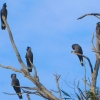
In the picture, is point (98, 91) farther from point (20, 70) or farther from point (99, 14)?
point (20, 70)

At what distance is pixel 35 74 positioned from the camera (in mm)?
9188

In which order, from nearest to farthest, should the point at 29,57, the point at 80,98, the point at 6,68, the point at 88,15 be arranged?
the point at 88,15 → the point at 80,98 → the point at 6,68 → the point at 29,57

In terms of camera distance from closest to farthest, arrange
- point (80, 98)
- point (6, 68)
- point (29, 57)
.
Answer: point (80, 98) < point (6, 68) < point (29, 57)

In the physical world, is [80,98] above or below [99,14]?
below

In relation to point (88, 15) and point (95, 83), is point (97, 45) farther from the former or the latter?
point (88, 15)

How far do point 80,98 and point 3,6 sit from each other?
20.8 ft

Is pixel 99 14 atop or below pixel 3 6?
below

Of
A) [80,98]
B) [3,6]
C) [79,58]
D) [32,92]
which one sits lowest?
[80,98]

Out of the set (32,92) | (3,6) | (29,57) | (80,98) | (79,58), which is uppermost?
(3,6)

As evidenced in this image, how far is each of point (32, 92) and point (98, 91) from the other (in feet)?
5.21

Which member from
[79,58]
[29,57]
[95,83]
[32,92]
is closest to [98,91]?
[95,83]

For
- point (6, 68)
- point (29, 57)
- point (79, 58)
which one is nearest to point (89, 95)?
point (6, 68)

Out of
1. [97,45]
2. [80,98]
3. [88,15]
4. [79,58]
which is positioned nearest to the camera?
[88,15]

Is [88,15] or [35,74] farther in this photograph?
[35,74]
